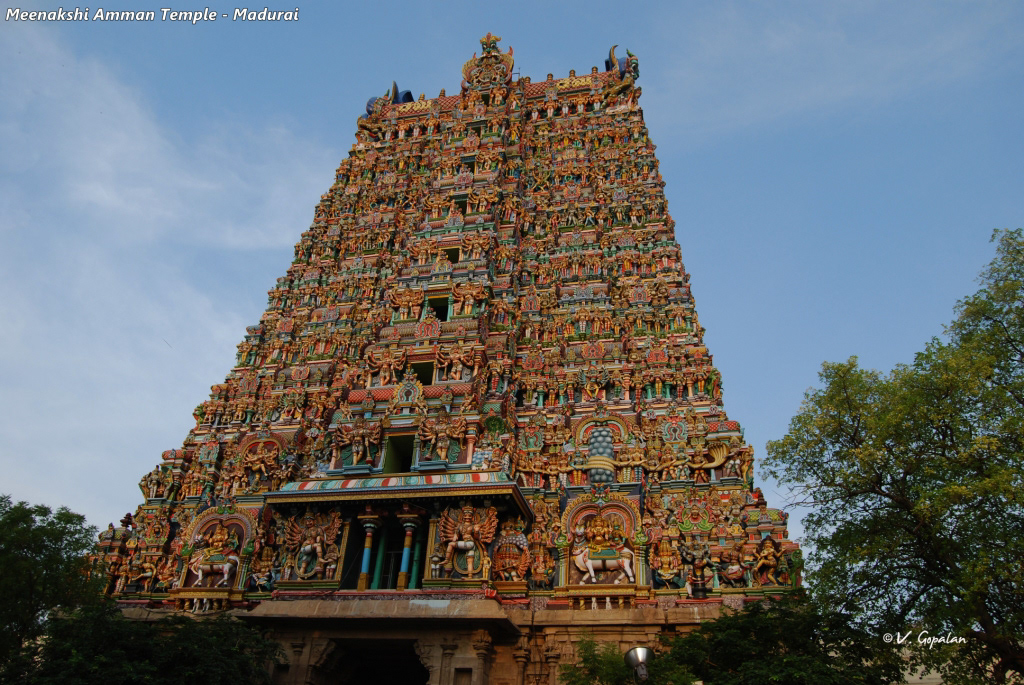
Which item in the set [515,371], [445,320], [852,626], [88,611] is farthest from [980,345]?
[88,611]

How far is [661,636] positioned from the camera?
1700 centimetres

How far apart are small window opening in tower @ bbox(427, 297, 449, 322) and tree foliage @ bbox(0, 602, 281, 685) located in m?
12.9

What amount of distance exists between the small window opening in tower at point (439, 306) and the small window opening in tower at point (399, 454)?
527 centimetres

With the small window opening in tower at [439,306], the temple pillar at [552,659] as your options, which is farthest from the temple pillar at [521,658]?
the small window opening in tower at [439,306]

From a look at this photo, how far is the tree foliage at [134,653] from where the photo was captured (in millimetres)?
14156

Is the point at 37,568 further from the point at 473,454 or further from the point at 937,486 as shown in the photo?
the point at 937,486

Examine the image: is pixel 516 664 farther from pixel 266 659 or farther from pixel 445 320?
pixel 445 320

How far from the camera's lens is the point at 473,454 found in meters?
20.9

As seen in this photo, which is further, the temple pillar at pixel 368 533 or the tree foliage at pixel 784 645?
the temple pillar at pixel 368 533

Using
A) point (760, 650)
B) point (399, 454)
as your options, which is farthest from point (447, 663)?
point (399, 454)

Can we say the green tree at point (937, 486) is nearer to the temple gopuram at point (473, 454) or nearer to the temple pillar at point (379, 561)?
the temple gopuram at point (473, 454)

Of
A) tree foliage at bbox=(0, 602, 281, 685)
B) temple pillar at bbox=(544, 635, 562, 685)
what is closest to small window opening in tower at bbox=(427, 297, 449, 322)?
temple pillar at bbox=(544, 635, 562, 685)

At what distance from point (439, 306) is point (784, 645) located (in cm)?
1639

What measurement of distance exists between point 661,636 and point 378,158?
25480mm
